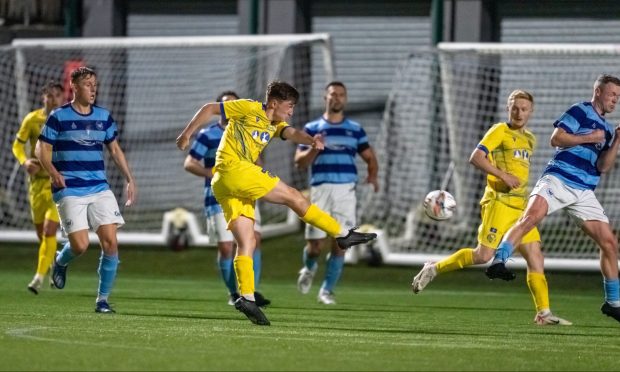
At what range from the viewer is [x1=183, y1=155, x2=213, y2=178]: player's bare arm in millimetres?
11984

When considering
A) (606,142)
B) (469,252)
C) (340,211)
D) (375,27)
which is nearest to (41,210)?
(340,211)

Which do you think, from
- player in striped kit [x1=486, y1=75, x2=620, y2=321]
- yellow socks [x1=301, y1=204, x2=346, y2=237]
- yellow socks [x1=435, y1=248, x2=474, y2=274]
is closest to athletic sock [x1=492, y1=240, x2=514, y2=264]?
player in striped kit [x1=486, y1=75, x2=620, y2=321]

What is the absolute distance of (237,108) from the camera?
373 inches

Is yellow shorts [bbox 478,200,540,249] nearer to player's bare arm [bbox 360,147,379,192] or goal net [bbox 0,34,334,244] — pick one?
player's bare arm [bbox 360,147,379,192]

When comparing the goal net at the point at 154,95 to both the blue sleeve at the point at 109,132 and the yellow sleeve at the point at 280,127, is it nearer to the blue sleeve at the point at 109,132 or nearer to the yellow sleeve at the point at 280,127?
the blue sleeve at the point at 109,132

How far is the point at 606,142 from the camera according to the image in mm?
10008

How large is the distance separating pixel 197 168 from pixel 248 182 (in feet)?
9.09

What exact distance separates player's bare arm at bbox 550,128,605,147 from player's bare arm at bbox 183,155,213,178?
346cm

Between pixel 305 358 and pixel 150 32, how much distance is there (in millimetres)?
13834

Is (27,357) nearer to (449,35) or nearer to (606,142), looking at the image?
(606,142)

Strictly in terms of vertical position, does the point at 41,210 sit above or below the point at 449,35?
below

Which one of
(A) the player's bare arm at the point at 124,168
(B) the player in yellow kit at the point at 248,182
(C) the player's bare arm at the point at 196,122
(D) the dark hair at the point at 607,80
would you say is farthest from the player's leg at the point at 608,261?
(A) the player's bare arm at the point at 124,168

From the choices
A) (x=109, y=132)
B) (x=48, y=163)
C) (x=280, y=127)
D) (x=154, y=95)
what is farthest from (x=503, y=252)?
(x=154, y=95)

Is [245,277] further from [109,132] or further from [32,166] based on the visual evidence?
[32,166]
